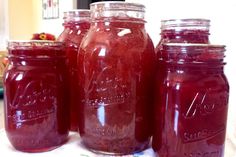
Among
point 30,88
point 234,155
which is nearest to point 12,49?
point 30,88

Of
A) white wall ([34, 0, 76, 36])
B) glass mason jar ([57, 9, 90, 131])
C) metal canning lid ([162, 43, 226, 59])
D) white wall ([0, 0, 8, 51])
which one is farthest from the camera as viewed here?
white wall ([0, 0, 8, 51])

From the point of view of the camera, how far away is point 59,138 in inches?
20.2

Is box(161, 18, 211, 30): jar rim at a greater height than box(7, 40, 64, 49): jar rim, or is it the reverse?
box(161, 18, 211, 30): jar rim

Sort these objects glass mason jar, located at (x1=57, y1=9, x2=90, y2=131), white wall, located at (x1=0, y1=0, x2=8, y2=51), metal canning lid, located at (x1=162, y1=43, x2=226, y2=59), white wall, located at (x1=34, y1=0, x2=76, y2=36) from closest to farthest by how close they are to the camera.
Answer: metal canning lid, located at (x1=162, y1=43, x2=226, y2=59), glass mason jar, located at (x1=57, y1=9, x2=90, y2=131), white wall, located at (x1=34, y1=0, x2=76, y2=36), white wall, located at (x1=0, y1=0, x2=8, y2=51)

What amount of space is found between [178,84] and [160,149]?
0.11 metres

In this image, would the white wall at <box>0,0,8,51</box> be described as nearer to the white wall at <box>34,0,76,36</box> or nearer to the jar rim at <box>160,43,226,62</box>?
the white wall at <box>34,0,76,36</box>

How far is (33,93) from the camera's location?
0.47 m

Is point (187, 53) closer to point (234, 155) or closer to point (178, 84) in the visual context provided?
point (178, 84)

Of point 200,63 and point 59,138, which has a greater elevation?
point 200,63

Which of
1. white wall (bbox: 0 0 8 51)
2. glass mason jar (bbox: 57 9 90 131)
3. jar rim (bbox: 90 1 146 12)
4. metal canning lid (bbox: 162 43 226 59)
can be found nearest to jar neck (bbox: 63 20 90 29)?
glass mason jar (bbox: 57 9 90 131)

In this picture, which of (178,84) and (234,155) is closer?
(178,84)

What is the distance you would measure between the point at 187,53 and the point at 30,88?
0.80ft

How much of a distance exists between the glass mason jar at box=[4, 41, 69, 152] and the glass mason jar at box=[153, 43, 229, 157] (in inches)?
7.1

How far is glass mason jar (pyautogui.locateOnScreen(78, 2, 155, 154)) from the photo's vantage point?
443mm
